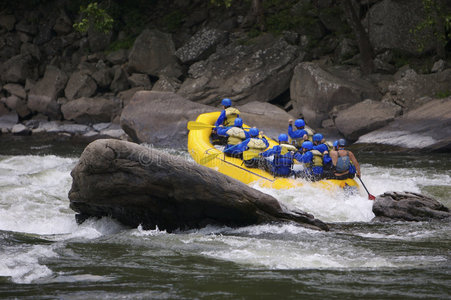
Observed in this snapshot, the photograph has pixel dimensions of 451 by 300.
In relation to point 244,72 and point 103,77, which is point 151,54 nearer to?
point 103,77

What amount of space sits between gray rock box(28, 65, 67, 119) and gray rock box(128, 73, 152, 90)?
2.31 meters

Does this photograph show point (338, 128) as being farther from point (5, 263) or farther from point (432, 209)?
point (5, 263)

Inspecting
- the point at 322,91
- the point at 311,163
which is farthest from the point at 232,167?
the point at 322,91

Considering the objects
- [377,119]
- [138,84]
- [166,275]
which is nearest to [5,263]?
[166,275]

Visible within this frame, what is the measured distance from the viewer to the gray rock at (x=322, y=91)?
54.4ft

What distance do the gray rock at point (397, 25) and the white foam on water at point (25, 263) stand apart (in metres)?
14.3

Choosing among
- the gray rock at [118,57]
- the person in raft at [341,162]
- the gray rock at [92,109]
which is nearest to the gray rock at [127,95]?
the gray rock at [92,109]

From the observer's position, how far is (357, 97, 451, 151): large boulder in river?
44.5 feet

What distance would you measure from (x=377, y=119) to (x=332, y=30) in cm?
578

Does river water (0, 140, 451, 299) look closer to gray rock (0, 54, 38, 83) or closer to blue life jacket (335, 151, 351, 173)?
blue life jacket (335, 151, 351, 173)

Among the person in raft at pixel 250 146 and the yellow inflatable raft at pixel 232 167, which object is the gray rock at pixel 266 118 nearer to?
the yellow inflatable raft at pixel 232 167

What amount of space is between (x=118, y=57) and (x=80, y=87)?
1.89 m

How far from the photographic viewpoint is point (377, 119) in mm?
15062

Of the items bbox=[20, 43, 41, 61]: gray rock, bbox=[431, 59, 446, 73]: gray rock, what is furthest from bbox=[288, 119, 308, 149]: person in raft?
bbox=[20, 43, 41, 61]: gray rock
